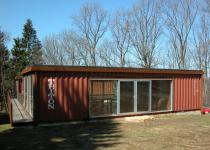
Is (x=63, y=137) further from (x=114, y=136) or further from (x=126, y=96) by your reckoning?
(x=126, y=96)

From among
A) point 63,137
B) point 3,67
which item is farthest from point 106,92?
point 3,67

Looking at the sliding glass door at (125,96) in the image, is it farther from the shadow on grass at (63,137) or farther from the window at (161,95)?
the shadow on grass at (63,137)

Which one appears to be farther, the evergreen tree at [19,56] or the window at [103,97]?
the evergreen tree at [19,56]

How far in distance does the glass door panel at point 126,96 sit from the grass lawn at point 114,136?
89 cm

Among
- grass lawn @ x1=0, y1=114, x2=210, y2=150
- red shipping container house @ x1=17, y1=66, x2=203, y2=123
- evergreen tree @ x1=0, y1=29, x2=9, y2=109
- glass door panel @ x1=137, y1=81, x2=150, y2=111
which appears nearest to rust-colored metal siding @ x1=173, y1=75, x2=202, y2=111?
red shipping container house @ x1=17, y1=66, x2=203, y2=123

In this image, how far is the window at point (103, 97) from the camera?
12.3 m

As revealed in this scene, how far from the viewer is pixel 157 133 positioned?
958 centimetres

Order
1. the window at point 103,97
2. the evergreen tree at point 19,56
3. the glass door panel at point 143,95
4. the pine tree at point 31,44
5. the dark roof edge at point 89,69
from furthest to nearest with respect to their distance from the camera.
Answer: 1. the pine tree at point 31,44
2. the evergreen tree at point 19,56
3. the glass door panel at point 143,95
4. the window at point 103,97
5. the dark roof edge at point 89,69

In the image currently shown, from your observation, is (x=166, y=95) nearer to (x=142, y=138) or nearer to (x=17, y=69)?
(x=142, y=138)

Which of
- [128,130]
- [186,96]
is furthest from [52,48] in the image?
[128,130]

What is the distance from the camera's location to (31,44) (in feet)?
151

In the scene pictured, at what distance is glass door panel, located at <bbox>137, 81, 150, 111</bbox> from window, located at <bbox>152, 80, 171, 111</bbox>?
1.21 feet

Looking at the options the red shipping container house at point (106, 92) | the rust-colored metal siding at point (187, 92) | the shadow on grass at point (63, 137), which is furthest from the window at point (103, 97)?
the rust-colored metal siding at point (187, 92)

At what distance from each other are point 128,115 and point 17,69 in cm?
2870
